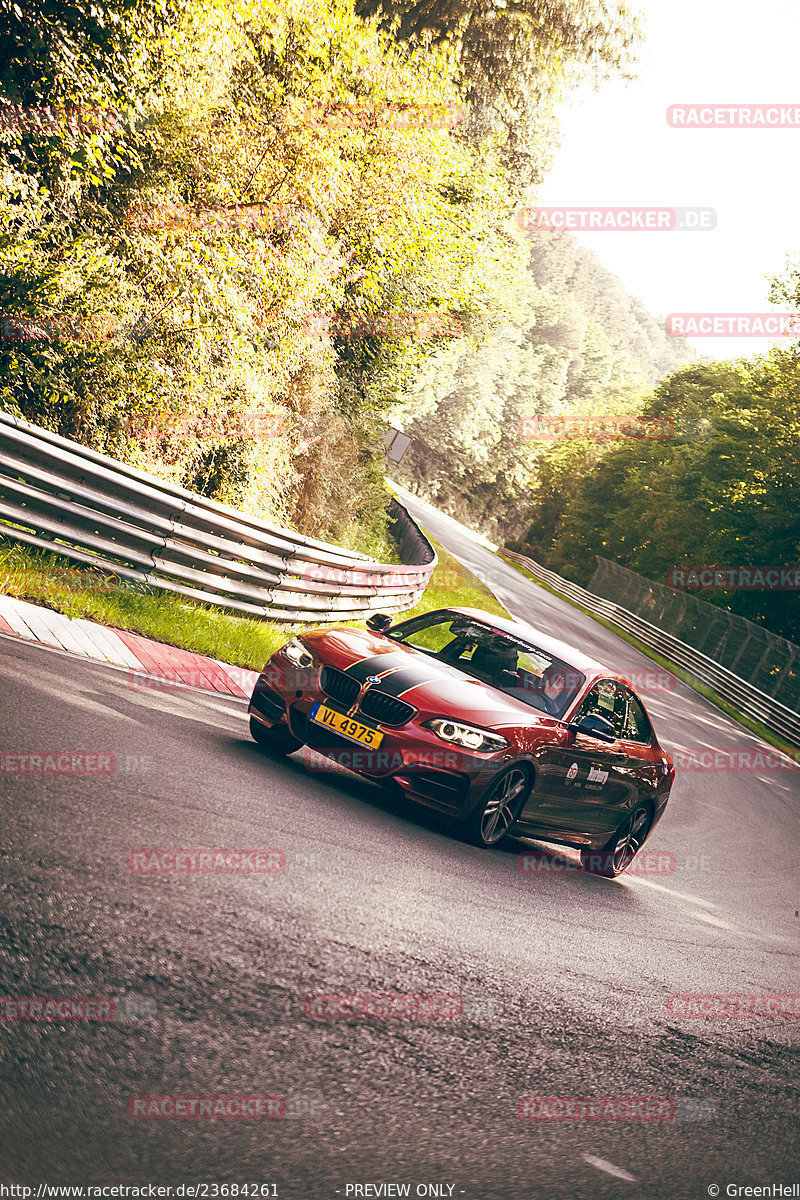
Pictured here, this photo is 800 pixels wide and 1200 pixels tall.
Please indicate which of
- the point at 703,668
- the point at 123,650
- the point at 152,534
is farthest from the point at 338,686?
the point at 703,668

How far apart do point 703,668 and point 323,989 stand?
121 ft

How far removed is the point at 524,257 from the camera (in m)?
32.1

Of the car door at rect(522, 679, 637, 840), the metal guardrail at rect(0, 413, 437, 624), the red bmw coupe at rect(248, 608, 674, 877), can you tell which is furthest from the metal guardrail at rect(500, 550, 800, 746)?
the red bmw coupe at rect(248, 608, 674, 877)

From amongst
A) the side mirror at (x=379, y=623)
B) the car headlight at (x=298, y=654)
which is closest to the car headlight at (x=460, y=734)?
the car headlight at (x=298, y=654)

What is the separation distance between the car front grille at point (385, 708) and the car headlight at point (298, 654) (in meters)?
0.60

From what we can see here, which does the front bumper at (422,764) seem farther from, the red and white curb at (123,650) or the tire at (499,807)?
the red and white curb at (123,650)

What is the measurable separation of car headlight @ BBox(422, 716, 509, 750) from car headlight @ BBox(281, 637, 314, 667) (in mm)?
Answer: 1100

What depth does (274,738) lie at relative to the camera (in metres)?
7.69

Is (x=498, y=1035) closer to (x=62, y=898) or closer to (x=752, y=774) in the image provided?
(x=62, y=898)

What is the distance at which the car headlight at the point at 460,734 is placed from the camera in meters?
6.86

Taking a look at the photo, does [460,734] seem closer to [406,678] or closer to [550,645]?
[406,678]

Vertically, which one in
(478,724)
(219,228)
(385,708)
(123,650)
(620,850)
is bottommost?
(620,850)

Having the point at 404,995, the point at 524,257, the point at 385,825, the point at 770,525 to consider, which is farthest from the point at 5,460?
the point at 770,525

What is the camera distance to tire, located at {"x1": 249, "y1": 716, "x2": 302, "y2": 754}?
7.62m
